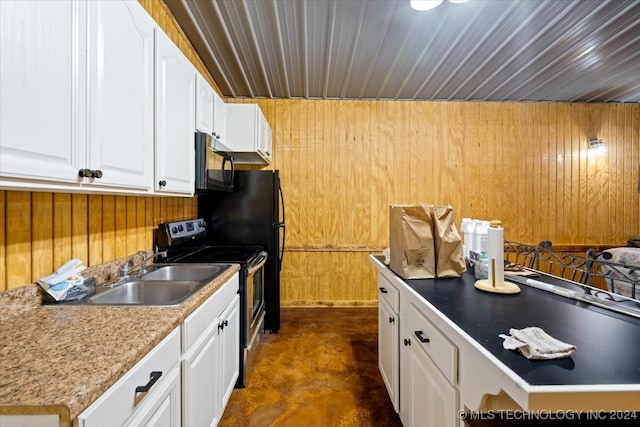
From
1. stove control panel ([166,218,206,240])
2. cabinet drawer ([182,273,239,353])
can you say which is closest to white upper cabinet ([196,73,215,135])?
stove control panel ([166,218,206,240])

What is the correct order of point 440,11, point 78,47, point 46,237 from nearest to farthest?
point 78,47 < point 46,237 < point 440,11

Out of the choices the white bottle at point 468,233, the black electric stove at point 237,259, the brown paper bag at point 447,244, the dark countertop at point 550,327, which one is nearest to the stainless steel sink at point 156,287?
the black electric stove at point 237,259

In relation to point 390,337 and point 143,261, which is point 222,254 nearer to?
point 143,261

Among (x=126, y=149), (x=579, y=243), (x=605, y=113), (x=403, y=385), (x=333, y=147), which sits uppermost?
(x=605, y=113)

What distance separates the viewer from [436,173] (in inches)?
140

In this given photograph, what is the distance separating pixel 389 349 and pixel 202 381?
40.1 inches

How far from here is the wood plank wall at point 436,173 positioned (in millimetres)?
3480

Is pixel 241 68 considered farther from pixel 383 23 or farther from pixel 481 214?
pixel 481 214

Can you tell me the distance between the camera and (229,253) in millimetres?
2303

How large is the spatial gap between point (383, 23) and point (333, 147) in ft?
4.99

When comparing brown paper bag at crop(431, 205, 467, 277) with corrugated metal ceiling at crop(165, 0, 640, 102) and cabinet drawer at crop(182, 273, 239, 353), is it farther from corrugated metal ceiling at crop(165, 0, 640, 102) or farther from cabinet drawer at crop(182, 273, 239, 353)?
corrugated metal ceiling at crop(165, 0, 640, 102)

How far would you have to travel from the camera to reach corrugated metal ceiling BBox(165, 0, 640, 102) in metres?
1.99

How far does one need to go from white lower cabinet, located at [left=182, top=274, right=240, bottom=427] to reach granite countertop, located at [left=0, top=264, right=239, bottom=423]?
0.50 ft

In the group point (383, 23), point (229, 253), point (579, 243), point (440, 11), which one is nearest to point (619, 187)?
point (579, 243)
